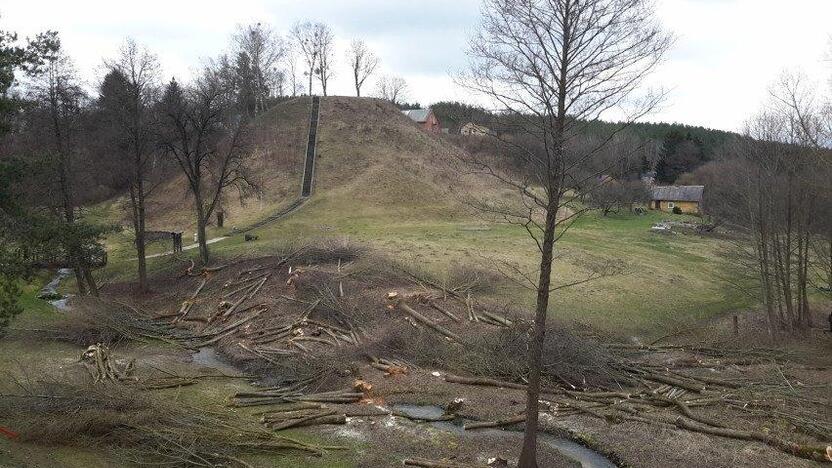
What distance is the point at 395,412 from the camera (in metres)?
13.4

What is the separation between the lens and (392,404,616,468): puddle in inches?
446

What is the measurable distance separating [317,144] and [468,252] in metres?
27.6

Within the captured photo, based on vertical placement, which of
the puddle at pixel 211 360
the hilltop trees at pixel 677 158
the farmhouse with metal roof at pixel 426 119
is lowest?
the puddle at pixel 211 360

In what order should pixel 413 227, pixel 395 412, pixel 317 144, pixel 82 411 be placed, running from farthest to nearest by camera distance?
1. pixel 317 144
2. pixel 413 227
3. pixel 395 412
4. pixel 82 411

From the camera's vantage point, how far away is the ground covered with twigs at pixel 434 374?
11258 millimetres

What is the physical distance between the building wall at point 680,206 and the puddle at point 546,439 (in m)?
57.4

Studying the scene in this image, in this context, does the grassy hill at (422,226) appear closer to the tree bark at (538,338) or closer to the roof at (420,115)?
the tree bark at (538,338)

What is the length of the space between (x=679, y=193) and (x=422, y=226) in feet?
139

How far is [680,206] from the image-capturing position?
66.4 meters

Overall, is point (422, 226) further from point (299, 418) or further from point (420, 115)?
point (420, 115)

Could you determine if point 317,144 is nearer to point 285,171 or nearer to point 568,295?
point 285,171

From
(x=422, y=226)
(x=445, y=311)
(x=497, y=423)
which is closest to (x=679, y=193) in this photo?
(x=422, y=226)

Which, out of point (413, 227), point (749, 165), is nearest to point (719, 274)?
point (749, 165)

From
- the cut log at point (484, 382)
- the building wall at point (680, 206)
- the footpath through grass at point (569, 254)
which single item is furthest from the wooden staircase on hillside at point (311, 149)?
the building wall at point (680, 206)
